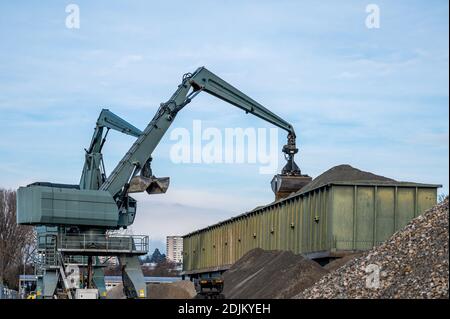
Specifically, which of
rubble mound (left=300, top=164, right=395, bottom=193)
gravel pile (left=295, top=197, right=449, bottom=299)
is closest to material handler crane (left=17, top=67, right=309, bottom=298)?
rubble mound (left=300, top=164, right=395, bottom=193)

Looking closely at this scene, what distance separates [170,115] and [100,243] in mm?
7071

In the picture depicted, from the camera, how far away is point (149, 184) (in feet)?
126

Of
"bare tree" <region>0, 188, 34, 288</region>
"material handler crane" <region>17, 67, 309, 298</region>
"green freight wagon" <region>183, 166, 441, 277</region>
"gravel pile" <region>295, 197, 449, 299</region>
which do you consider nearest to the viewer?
"gravel pile" <region>295, 197, 449, 299</region>

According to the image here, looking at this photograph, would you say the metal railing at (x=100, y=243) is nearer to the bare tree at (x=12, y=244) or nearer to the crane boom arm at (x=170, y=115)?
the crane boom arm at (x=170, y=115)

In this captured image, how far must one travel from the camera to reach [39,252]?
125 ft

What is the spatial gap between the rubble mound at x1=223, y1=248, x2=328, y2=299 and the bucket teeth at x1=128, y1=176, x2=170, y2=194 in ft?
16.0

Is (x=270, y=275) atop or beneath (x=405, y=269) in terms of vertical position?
beneath

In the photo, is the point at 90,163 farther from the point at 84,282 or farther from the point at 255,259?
the point at 255,259

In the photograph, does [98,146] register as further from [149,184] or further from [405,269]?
[405,269]

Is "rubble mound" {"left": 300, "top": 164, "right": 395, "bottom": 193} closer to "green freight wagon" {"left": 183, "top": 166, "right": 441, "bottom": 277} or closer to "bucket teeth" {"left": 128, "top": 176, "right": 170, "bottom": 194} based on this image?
"green freight wagon" {"left": 183, "top": 166, "right": 441, "bottom": 277}

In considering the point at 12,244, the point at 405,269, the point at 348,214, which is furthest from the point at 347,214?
the point at 12,244

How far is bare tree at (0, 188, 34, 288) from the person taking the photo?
7381cm

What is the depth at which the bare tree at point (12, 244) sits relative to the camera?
7381 cm
